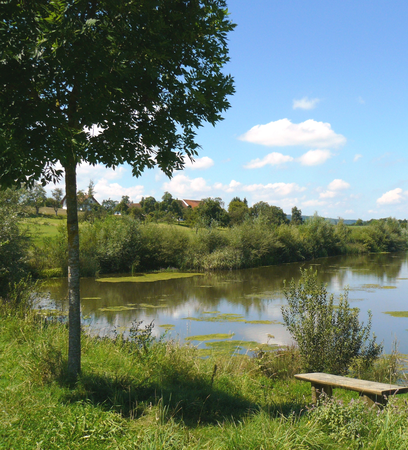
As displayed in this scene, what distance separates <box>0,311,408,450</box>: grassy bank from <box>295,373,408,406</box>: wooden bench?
0.19 meters

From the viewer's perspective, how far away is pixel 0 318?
740 cm

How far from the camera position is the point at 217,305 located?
632 inches

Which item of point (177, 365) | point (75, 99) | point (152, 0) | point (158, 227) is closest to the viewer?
point (152, 0)

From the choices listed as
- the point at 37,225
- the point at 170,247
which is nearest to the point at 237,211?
the point at 170,247

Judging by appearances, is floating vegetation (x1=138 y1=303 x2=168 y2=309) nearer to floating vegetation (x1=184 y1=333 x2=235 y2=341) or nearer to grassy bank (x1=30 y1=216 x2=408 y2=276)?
floating vegetation (x1=184 y1=333 x2=235 y2=341)

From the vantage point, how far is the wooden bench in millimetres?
4633

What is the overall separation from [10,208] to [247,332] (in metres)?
7.67

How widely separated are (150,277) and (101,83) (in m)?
20.5

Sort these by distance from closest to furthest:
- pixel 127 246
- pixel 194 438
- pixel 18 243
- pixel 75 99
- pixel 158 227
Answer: pixel 194 438 → pixel 75 99 → pixel 18 243 → pixel 127 246 → pixel 158 227

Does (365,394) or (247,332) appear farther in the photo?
(247,332)

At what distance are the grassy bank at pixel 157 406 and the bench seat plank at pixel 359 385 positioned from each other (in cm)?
19

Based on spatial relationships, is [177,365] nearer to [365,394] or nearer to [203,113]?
[365,394]

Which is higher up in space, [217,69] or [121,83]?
[217,69]

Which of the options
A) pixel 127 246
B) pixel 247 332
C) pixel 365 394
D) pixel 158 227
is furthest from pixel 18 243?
pixel 158 227
